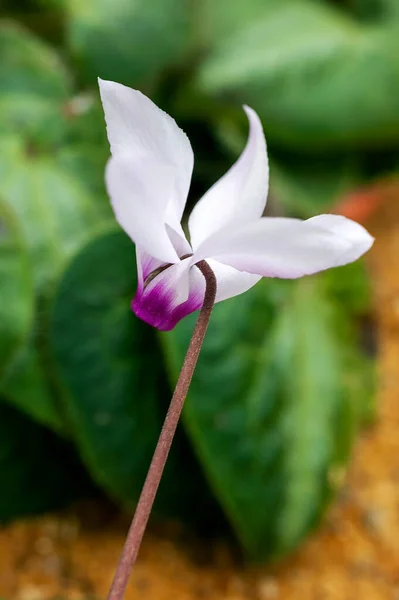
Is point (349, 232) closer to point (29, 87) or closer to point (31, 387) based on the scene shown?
point (31, 387)

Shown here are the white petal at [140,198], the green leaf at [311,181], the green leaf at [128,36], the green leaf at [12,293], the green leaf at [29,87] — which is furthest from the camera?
the green leaf at [311,181]

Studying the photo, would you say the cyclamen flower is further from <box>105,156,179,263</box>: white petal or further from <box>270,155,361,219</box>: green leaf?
<box>270,155,361,219</box>: green leaf

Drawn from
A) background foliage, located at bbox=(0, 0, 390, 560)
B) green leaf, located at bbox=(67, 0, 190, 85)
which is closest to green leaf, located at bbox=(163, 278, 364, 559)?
background foliage, located at bbox=(0, 0, 390, 560)

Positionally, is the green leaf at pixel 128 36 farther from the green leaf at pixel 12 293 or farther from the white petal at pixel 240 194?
the white petal at pixel 240 194

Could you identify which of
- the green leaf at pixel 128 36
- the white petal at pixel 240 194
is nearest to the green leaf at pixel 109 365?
the green leaf at pixel 128 36

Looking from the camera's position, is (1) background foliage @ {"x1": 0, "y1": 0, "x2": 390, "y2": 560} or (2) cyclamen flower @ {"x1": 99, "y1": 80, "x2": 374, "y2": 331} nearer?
(2) cyclamen flower @ {"x1": 99, "y1": 80, "x2": 374, "y2": 331}

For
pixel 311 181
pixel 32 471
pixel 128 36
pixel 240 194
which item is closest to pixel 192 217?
pixel 240 194
